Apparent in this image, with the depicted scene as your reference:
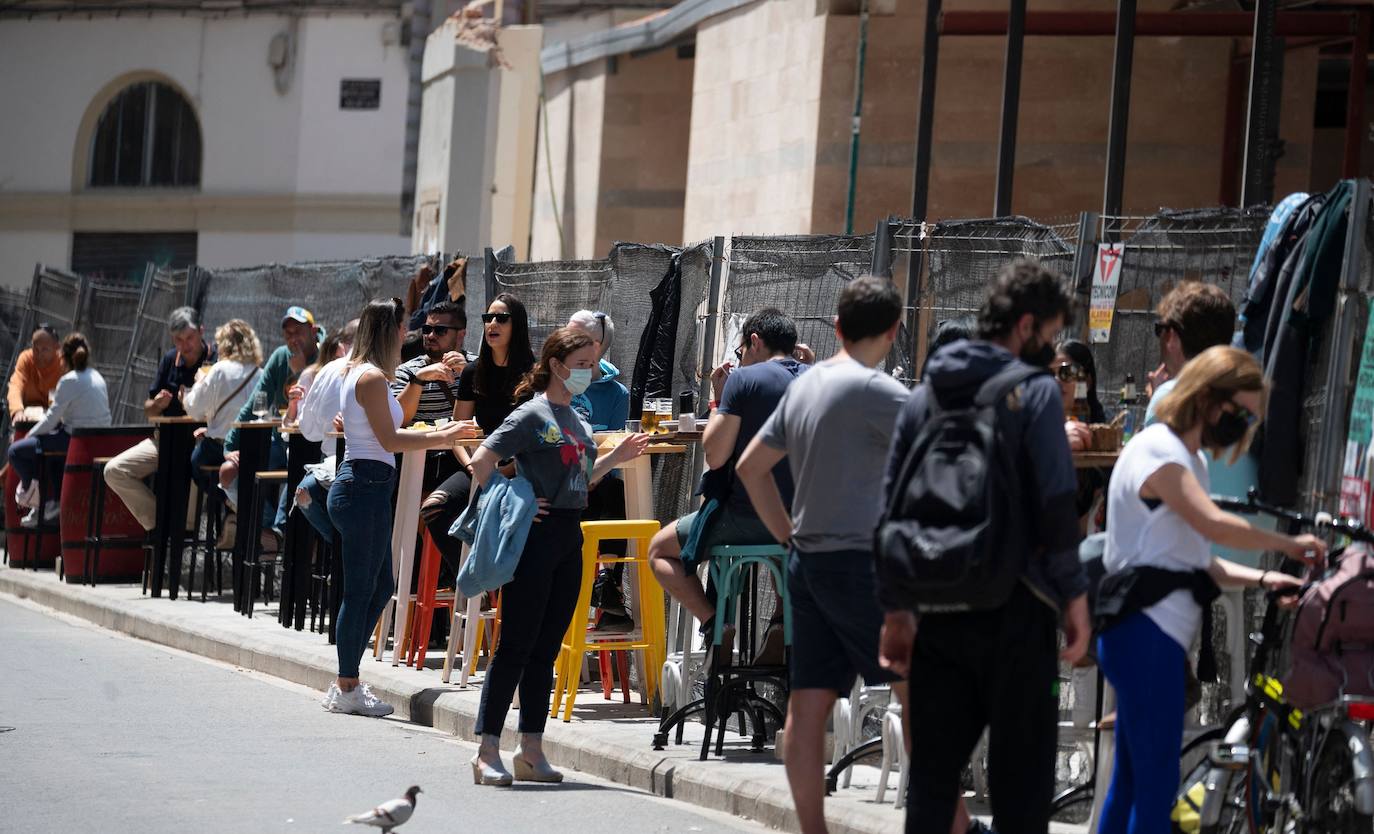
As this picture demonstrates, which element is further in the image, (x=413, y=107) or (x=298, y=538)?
(x=413, y=107)

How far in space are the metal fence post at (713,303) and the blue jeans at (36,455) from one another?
9043mm

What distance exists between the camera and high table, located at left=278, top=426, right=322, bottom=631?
1441cm

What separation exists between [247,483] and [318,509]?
2651 mm

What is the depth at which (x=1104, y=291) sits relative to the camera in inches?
372

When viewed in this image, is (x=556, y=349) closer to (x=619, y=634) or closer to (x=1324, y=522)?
(x=619, y=634)

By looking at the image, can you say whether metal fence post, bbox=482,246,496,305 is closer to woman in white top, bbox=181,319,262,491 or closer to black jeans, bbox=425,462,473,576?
woman in white top, bbox=181,319,262,491

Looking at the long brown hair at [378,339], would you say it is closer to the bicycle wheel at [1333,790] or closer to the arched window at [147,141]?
the bicycle wheel at [1333,790]

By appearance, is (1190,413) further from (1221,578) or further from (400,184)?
(400,184)

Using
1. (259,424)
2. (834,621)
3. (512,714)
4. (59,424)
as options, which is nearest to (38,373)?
(59,424)

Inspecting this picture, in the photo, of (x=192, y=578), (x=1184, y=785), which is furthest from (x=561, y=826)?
(x=192, y=578)

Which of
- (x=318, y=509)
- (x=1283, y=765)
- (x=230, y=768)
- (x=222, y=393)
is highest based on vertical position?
(x=222, y=393)

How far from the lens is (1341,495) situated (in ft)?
26.2

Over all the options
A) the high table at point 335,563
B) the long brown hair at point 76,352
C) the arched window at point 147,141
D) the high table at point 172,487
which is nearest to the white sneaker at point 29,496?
the long brown hair at point 76,352

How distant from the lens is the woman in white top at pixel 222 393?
52.5 ft
